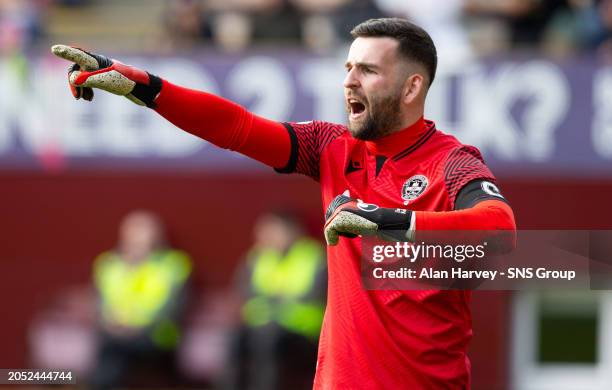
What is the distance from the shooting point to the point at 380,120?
4121 millimetres

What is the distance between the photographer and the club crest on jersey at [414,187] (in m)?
4.03

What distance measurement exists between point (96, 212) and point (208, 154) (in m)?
1.28

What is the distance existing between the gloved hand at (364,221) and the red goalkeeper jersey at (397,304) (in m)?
0.29

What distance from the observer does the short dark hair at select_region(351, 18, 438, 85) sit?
13.5 feet

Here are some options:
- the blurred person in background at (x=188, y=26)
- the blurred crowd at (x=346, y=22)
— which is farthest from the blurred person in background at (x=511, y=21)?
the blurred person in background at (x=188, y=26)

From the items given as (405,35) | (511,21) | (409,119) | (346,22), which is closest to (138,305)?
(346,22)

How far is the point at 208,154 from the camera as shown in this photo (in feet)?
33.3

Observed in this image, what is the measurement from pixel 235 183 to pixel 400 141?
21.4 ft

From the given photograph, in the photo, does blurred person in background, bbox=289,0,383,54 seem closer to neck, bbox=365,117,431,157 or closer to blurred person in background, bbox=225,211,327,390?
blurred person in background, bbox=225,211,327,390

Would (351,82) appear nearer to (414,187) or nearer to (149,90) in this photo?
(414,187)

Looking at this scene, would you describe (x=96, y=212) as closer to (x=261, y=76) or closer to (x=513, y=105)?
(x=261, y=76)

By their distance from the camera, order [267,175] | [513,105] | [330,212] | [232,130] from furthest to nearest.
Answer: [267,175], [513,105], [232,130], [330,212]

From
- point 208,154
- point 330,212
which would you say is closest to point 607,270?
point 330,212

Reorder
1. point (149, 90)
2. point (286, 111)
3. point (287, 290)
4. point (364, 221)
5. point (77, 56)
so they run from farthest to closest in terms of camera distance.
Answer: point (286, 111) < point (287, 290) < point (149, 90) < point (77, 56) < point (364, 221)
